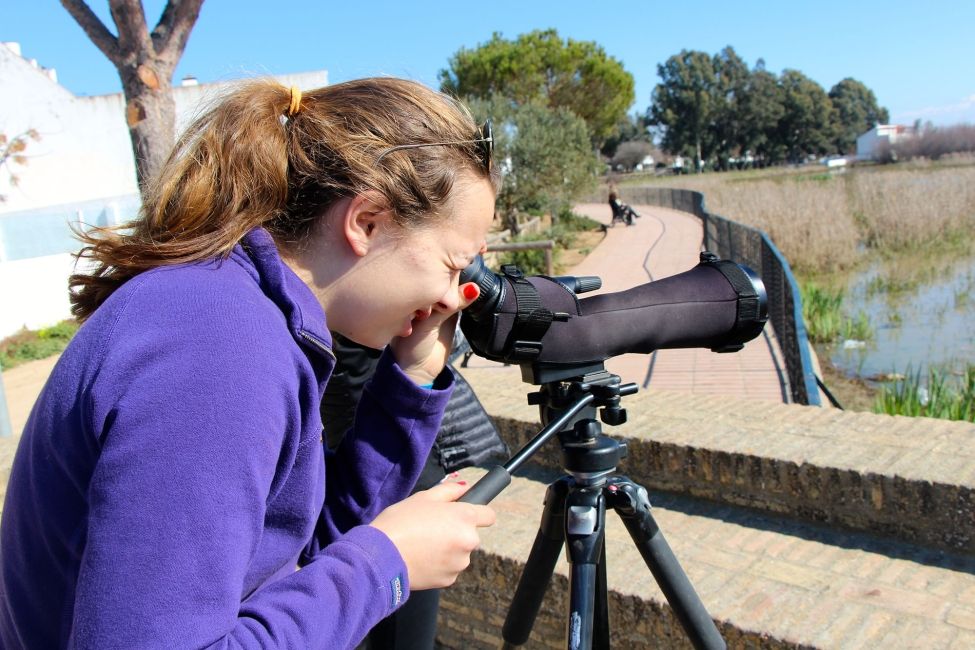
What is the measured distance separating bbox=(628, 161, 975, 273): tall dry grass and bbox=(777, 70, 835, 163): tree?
61.9m

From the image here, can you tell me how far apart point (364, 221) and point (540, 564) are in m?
0.88

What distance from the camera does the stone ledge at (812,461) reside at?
83.7 inches

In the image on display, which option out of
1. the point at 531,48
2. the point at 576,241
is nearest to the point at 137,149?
the point at 576,241

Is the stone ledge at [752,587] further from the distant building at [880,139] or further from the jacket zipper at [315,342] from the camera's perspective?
the distant building at [880,139]

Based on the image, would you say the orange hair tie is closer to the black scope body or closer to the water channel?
the black scope body

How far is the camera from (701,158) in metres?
75.1

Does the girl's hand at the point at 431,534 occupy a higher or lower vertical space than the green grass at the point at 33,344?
higher

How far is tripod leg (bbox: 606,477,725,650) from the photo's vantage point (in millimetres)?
1586

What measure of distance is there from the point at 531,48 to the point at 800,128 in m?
46.6

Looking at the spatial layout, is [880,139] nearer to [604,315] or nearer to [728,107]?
[728,107]

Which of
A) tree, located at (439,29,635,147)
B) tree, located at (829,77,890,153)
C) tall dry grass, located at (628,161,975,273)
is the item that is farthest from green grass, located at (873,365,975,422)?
tree, located at (829,77,890,153)

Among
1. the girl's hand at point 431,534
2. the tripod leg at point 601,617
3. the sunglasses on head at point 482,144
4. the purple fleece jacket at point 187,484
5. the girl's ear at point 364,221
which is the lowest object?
the tripod leg at point 601,617

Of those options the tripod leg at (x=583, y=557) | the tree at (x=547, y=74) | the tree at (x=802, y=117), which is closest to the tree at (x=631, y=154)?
the tree at (x=802, y=117)

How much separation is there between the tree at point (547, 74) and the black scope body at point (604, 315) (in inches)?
1279
